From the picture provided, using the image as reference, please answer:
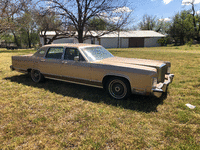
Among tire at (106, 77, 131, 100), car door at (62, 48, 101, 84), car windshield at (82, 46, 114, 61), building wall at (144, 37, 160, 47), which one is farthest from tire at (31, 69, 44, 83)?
building wall at (144, 37, 160, 47)

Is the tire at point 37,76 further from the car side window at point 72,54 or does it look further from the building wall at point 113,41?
the building wall at point 113,41

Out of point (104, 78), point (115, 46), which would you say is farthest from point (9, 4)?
point (115, 46)

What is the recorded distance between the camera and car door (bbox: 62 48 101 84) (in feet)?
15.5

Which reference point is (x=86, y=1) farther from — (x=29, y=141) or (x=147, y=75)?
(x=29, y=141)

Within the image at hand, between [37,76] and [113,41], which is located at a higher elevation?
[113,41]

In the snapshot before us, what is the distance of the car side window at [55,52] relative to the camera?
5430 millimetres

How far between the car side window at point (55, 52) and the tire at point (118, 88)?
84.8 inches

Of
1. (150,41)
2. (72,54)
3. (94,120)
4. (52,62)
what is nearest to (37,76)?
(52,62)

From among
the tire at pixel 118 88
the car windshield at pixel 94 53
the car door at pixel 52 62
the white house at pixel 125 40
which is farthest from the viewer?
the white house at pixel 125 40

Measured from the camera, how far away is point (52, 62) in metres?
5.50

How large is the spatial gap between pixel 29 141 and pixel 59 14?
703 inches

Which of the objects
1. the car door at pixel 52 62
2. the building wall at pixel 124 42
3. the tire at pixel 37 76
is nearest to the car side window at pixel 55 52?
the car door at pixel 52 62

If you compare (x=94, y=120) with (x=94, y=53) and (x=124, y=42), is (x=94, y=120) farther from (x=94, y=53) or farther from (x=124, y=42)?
(x=124, y=42)

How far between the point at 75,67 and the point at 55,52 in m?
1.19
